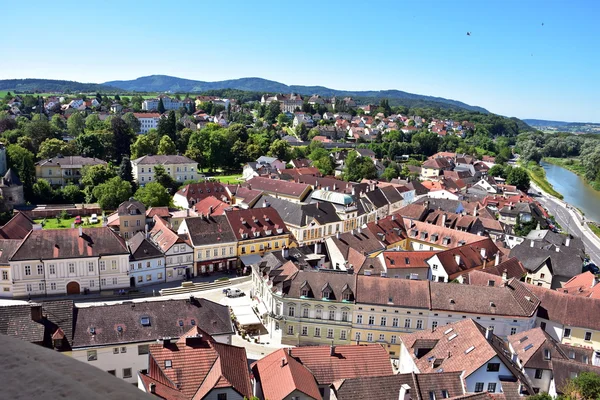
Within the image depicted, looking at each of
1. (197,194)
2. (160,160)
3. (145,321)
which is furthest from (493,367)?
(160,160)

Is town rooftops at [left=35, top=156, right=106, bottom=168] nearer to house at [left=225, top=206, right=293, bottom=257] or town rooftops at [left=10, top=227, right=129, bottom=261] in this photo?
house at [left=225, top=206, right=293, bottom=257]

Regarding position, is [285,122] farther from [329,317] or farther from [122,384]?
[122,384]

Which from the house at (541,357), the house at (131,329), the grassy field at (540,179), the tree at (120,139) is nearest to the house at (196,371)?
the house at (131,329)

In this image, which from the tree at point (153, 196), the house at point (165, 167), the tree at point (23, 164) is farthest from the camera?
the house at point (165, 167)

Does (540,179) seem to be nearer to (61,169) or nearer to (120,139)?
(120,139)

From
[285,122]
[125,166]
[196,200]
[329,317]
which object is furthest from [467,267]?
[285,122]

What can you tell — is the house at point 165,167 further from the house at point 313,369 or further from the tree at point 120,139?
the house at point 313,369
